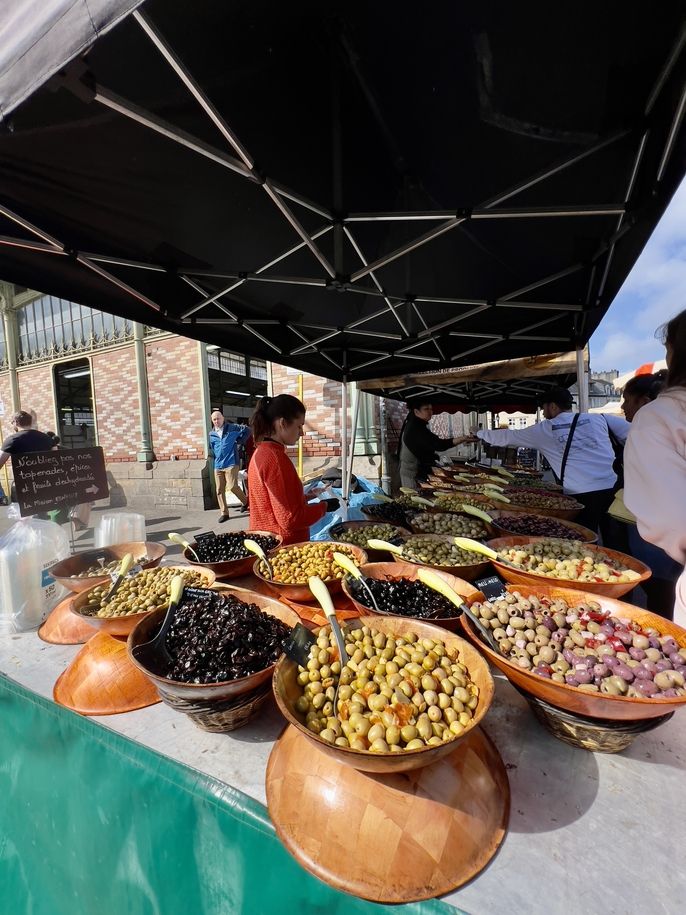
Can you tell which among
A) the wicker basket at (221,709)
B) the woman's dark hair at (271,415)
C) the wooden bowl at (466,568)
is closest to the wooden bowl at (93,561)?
the wicker basket at (221,709)

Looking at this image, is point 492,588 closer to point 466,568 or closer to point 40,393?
point 466,568

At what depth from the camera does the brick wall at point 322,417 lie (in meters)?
8.12

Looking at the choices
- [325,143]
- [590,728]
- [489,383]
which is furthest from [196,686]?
[489,383]

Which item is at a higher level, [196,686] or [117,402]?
[117,402]

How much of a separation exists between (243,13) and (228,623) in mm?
1890

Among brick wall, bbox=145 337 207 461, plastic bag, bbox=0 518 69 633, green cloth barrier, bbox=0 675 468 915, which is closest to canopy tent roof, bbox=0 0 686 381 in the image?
plastic bag, bbox=0 518 69 633

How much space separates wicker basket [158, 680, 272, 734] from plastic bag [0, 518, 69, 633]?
1.24 meters

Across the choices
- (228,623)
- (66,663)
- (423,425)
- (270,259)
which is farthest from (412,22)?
(423,425)

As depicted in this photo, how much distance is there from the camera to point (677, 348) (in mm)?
1481

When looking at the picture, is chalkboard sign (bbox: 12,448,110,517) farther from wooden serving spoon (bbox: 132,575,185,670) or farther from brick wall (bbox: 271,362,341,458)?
brick wall (bbox: 271,362,341,458)

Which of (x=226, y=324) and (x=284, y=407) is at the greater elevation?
(x=226, y=324)

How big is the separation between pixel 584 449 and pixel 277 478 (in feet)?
10.2

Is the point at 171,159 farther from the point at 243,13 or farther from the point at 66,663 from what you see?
the point at 66,663

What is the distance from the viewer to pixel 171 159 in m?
1.53
